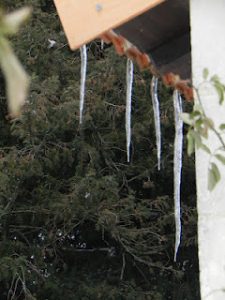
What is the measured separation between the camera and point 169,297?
9.23 m

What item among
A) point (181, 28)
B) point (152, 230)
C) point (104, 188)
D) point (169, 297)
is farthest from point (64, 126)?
point (181, 28)

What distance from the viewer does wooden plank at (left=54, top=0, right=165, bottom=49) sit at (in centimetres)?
323

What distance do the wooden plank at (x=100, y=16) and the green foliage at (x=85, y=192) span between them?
207 inches

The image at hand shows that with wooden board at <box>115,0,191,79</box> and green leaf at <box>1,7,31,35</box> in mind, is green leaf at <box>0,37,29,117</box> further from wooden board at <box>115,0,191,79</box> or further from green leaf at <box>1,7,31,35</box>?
wooden board at <box>115,0,191,79</box>

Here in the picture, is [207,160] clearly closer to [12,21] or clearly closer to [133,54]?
[133,54]

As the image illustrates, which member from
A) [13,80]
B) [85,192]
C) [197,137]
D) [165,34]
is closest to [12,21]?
[13,80]

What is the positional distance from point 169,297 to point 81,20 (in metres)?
6.39

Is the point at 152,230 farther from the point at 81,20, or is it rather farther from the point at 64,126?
the point at 81,20

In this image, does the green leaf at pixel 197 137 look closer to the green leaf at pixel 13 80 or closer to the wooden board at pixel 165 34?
the green leaf at pixel 13 80

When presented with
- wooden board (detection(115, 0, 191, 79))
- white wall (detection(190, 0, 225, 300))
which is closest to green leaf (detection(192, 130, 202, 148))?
white wall (detection(190, 0, 225, 300))

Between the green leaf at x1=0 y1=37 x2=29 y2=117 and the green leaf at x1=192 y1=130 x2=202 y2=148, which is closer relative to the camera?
the green leaf at x1=0 y1=37 x2=29 y2=117

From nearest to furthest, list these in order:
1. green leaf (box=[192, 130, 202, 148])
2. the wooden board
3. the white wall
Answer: green leaf (box=[192, 130, 202, 148]) → the white wall → the wooden board

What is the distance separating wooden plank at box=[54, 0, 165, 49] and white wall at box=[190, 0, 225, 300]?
0.78ft

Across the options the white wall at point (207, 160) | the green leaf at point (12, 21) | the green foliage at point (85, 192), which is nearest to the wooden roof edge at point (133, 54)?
the white wall at point (207, 160)
